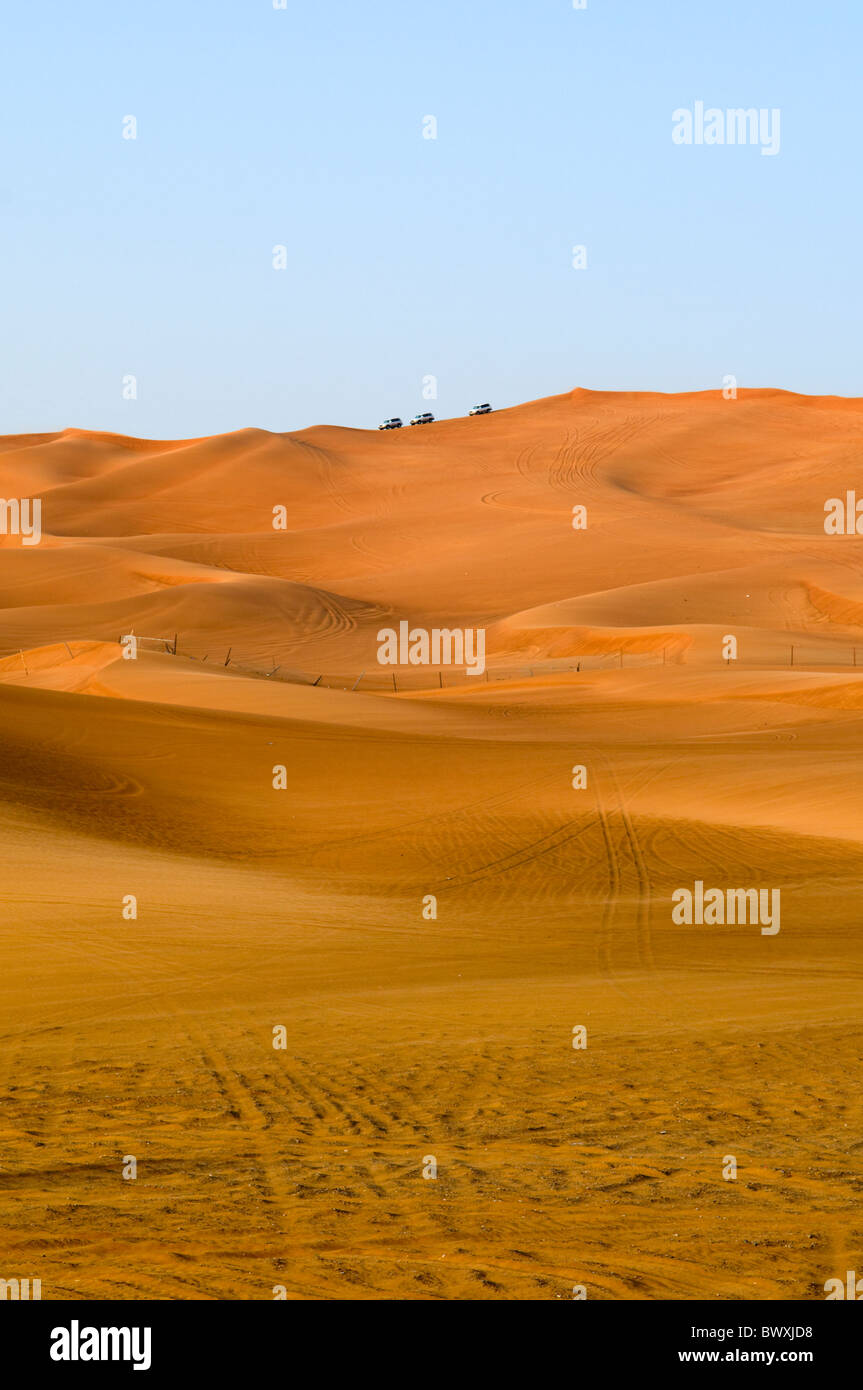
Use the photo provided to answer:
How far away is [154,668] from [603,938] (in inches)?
1076

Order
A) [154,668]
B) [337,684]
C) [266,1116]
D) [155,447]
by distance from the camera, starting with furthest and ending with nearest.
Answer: [155,447], [337,684], [154,668], [266,1116]

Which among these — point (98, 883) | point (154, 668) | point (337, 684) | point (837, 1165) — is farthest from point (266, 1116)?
point (337, 684)

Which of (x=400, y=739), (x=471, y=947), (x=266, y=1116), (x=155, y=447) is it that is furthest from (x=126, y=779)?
(x=155, y=447)

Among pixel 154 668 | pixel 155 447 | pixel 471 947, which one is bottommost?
pixel 471 947

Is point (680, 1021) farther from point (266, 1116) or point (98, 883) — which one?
point (98, 883)

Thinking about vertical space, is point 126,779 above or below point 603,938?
above

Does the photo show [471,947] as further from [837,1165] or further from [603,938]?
[837,1165]

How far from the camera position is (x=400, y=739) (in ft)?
91.9

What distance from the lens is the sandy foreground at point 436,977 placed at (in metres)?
6.35

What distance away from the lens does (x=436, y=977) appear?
42.0ft

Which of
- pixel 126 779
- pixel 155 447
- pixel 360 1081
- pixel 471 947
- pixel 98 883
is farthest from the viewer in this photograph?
pixel 155 447

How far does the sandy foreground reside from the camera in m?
6.35

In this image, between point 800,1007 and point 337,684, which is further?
point 337,684

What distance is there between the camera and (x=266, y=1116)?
8.27 meters
